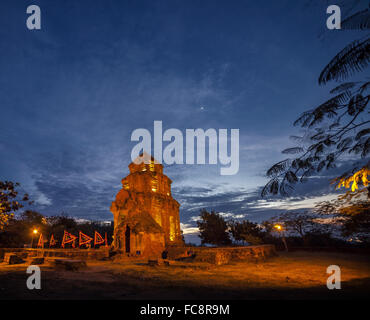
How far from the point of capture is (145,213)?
25.2 metres

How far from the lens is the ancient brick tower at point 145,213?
898 inches

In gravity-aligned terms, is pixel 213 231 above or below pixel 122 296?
below

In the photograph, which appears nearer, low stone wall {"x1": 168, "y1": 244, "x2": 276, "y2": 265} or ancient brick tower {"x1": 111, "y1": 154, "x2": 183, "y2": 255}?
low stone wall {"x1": 168, "y1": 244, "x2": 276, "y2": 265}

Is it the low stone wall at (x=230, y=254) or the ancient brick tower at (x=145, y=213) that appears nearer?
the low stone wall at (x=230, y=254)

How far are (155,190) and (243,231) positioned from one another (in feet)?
57.2

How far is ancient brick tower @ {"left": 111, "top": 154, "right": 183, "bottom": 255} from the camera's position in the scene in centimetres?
2281

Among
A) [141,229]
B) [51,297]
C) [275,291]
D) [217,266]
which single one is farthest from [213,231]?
[51,297]

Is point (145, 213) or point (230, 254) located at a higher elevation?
point (145, 213)

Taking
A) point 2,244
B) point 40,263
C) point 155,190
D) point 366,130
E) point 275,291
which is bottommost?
point 2,244

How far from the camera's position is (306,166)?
5883 mm
